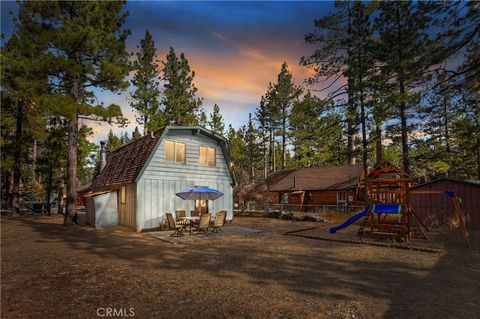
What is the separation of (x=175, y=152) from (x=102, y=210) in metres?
5.98

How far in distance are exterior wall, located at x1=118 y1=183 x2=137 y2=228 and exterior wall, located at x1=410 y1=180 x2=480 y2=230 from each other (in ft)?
57.9

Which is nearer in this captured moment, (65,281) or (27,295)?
(27,295)

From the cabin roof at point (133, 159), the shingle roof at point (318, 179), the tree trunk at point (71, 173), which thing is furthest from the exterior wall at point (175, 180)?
the shingle roof at point (318, 179)

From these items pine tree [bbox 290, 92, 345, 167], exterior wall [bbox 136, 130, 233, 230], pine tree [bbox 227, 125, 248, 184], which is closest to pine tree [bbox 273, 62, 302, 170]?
pine tree [bbox 290, 92, 345, 167]

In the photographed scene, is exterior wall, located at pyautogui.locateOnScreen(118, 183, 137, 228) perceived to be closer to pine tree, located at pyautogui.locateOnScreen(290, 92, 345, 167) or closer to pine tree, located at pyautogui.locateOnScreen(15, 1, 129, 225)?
pine tree, located at pyautogui.locateOnScreen(15, 1, 129, 225)

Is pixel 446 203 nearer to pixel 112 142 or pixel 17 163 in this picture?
pixel 17 163

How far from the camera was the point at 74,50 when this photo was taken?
58.1 feet

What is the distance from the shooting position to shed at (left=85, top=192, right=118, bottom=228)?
18.8 metres

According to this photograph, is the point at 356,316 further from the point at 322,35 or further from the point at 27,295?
the point at 322,35

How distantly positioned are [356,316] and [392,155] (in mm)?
57805

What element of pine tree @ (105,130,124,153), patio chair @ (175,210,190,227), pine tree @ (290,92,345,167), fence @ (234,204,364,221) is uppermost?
pine tree @ (105,130,124,153)

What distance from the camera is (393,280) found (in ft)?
25.2

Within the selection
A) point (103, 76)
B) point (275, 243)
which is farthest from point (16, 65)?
point (275, 243)

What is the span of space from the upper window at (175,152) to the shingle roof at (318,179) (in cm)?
2125
